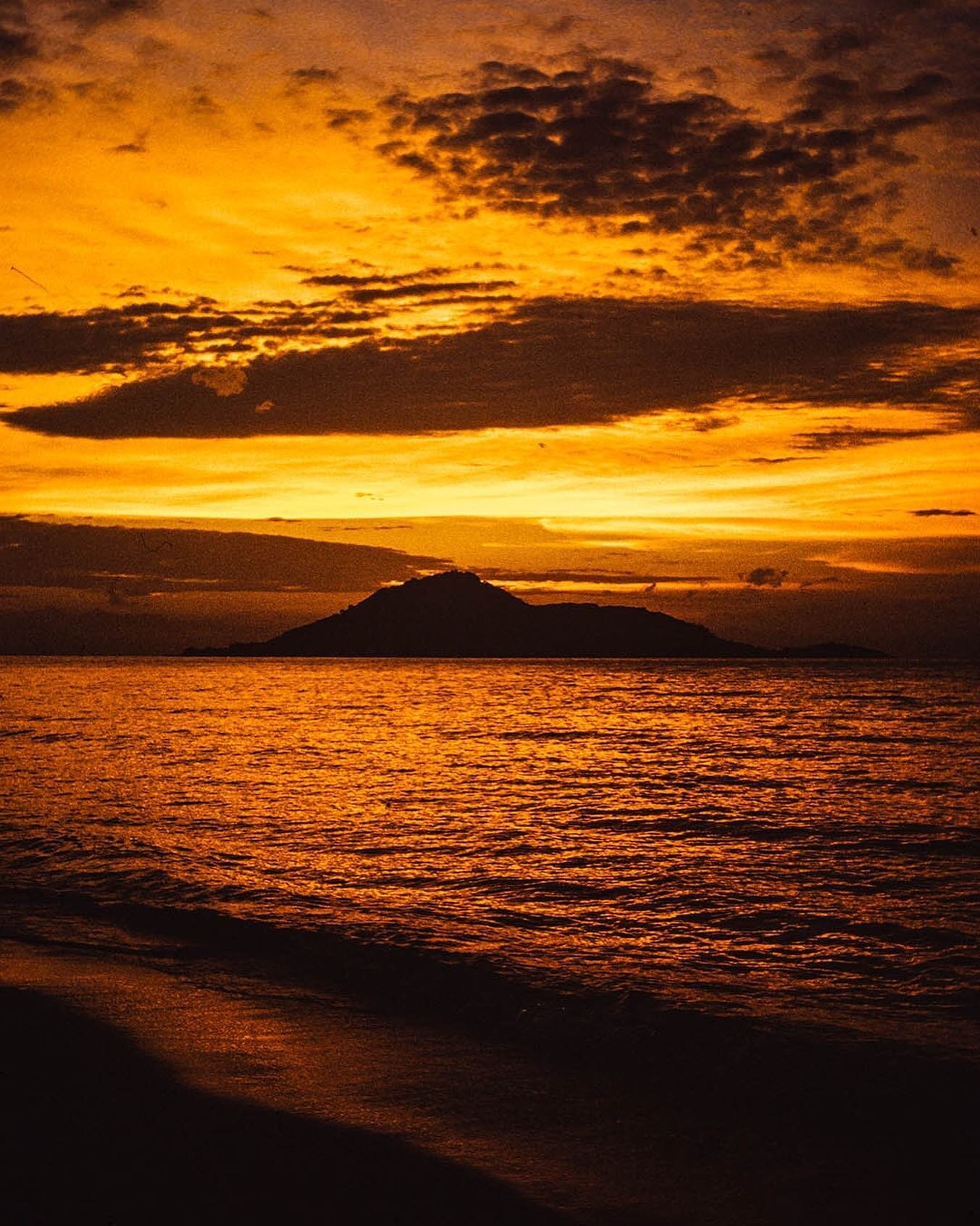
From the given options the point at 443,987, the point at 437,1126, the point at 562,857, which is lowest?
the point at 562,857

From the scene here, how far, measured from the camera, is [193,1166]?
8.45 meters

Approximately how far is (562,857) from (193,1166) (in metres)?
16.5

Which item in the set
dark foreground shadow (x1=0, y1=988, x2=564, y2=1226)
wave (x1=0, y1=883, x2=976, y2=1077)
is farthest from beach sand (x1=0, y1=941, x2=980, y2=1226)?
wave (x1=0, y1=883, x2=976, y2=1077)

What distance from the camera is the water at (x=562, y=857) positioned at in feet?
49.2

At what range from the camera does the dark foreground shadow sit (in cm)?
772

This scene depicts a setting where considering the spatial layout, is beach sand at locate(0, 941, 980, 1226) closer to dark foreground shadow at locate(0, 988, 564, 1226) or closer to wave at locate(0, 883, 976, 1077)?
dark foreground shadow at locate(0, 988, 564, 1226)

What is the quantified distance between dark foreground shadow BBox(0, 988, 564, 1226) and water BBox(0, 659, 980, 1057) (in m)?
5.01

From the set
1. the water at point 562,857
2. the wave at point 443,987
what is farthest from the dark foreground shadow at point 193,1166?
the water at point 562,857

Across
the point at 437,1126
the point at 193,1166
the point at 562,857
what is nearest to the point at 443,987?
the point at 437,1126

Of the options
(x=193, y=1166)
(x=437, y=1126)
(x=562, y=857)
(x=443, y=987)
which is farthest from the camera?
(x=562, y=857)

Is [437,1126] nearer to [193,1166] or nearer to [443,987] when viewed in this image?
[193,1166]

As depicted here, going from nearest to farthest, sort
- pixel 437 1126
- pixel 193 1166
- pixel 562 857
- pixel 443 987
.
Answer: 1. pixel 193 1166
2. pixel 437 1126
3. pixel 443 987
4. pixel 562 857

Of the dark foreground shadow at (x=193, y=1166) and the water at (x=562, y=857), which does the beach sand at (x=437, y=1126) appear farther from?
the water at (x=562, y=857)

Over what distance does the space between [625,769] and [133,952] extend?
31083mm
